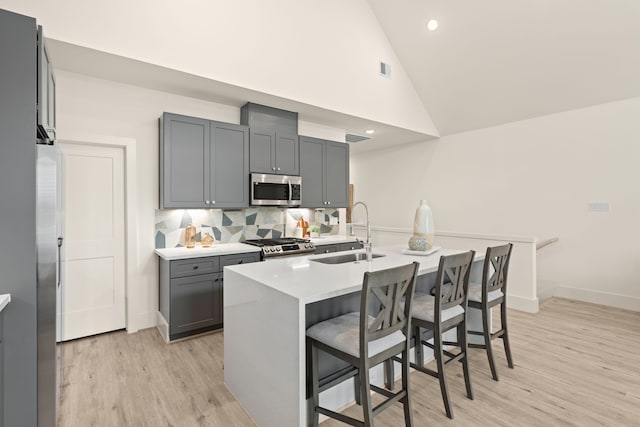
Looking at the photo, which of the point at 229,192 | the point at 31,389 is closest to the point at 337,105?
the point at 229,192

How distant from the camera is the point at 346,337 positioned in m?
1.83

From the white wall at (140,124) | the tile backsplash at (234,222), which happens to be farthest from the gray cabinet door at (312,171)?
the white wall at (140,124)

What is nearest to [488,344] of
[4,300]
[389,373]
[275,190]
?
[389,373]

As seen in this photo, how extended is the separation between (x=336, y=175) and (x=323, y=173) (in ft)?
0.89

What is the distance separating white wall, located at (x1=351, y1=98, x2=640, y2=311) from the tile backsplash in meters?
2.59

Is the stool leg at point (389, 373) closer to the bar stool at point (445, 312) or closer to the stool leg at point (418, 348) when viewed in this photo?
the bar stool at point (445, 312)

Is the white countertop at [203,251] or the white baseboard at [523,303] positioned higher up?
the white countertop at [203,251]

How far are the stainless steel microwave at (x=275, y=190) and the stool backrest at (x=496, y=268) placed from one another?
99.7 inches

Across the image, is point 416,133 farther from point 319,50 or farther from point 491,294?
point 491,294

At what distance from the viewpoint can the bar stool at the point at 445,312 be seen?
216cm

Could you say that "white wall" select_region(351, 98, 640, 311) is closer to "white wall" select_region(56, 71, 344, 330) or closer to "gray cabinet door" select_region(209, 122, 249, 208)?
"gray cabinet door" select_region(209, 122, 249, 208)

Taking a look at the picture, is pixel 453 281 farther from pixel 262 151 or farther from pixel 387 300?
pixel 262 151

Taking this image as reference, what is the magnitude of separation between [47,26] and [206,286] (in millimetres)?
2553

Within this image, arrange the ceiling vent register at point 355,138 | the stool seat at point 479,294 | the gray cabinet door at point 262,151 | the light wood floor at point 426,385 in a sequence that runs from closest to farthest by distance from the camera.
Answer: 1. the light wood floor at point 426,385
2. the stool seat at point 479,294
3. the gray cabinet door at point 262,151
4. the ceiling vent register at point 355,138
